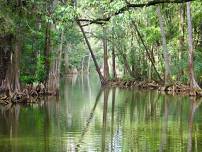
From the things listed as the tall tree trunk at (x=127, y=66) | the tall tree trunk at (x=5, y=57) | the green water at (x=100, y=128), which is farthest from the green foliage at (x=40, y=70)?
the tall tree trunk at (x=127, y=66)

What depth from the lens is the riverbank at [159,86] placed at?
28.6 metres

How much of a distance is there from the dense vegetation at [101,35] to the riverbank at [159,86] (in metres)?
0.51

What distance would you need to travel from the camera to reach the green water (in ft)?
36.3

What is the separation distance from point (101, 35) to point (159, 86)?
30.8 feet

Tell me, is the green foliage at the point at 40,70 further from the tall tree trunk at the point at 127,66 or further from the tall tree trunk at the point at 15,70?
the tall tree trunk at the point at 127,66

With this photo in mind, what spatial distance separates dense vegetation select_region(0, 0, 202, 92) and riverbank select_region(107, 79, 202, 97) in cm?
51

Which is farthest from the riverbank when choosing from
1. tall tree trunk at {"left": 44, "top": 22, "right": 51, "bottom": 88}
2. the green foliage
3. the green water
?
the green foliage

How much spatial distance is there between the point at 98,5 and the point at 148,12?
24.4 m

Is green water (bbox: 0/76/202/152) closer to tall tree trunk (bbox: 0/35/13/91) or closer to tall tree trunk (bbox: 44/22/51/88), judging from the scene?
tall tree trunk (bbox: 0/35/13/91)

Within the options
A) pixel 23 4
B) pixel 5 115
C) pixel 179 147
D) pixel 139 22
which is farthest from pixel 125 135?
pixel 139 22

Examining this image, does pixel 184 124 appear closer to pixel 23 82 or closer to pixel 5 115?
pixel 5 115

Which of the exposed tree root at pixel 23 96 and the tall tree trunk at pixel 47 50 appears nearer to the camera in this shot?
the exposed tree root at pixel 23 96

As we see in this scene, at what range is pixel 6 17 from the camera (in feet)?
53.2

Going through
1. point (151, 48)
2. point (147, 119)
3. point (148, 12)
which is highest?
point (148, 12)
